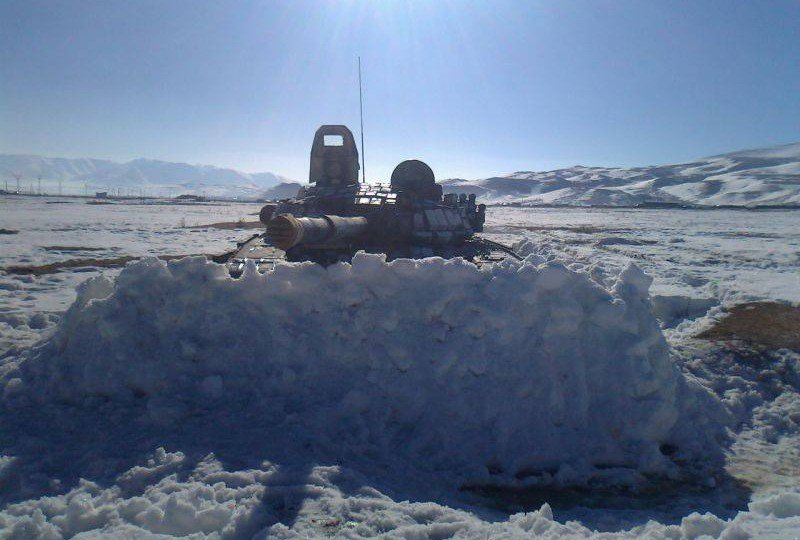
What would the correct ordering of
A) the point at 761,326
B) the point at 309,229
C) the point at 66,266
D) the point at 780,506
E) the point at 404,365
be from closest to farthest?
the point at 780,506 < the point at 404,365 < the point at 309,229 < the point at 761,326 < the point at 66,266

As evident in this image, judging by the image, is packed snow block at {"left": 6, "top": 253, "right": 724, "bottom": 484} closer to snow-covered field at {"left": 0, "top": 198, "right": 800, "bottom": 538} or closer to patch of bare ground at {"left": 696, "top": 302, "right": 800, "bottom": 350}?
snow-covered field at {"left": 0, "top": 198, "right": 800, "bottom": 538}

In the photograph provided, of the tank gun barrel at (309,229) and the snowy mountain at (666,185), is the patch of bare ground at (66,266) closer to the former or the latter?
the tank gun barrel at (309,229)

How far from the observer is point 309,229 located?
6.12m

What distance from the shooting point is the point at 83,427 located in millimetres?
4273

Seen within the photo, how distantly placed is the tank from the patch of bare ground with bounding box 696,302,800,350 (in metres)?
3.41

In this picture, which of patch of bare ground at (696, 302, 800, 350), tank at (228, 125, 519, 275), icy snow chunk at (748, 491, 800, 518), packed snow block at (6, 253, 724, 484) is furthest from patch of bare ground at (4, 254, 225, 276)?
Answer: icy snow chunk at (748, 491, 800, 518)

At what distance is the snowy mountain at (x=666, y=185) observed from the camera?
3231 inches

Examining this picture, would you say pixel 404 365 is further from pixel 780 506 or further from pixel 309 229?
pixel 780 506

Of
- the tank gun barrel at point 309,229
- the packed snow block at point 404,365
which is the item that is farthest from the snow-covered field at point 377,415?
the tank gun barrel at point 309,229

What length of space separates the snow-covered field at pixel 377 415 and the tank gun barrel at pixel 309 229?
39 centimetres

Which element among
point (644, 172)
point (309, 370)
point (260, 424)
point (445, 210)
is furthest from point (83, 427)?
point (644, 172)

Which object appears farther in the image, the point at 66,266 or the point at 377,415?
the point at 66,266

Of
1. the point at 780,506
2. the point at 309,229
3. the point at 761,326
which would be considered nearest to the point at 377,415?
the point at 309,229

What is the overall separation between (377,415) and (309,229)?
95.2 inches
